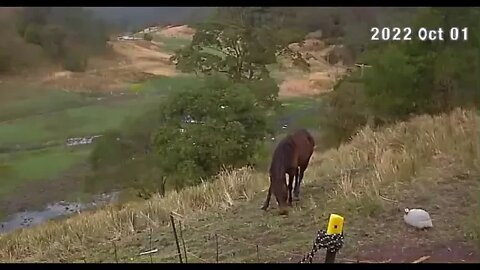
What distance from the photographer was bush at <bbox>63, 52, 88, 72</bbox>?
210 centimetres

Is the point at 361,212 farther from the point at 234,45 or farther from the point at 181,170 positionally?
the point at 181,170

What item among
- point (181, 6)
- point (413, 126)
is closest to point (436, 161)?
point (413, 126)

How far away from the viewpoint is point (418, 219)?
270cm

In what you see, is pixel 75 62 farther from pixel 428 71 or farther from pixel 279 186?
pixel 428 71

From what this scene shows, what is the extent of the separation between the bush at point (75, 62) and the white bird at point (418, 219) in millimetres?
1398

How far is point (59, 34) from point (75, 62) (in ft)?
0.65

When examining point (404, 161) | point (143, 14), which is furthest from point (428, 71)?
→ point (143, 14)

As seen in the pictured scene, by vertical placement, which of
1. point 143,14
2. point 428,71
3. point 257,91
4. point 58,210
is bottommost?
point 58,210

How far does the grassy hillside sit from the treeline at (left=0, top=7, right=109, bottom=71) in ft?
2.36

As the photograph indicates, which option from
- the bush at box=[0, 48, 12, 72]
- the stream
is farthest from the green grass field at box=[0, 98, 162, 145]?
the bush at box=[0, 48, 12, 72]

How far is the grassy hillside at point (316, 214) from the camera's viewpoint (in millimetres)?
2533

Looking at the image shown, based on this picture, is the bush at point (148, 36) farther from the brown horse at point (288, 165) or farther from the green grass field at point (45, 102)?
→ the brown horse at point (288, 165)

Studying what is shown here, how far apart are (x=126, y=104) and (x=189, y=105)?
2313 mm

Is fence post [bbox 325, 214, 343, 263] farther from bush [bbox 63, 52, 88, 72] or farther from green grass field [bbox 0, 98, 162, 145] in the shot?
green grass field [bbox 0, 98, 162, 145]
